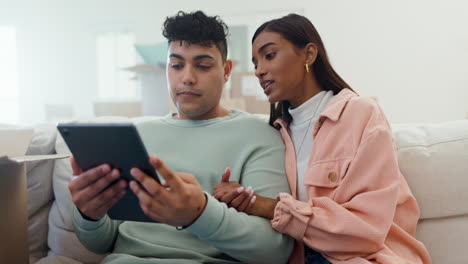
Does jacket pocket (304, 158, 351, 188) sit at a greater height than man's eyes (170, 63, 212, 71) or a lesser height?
lesser

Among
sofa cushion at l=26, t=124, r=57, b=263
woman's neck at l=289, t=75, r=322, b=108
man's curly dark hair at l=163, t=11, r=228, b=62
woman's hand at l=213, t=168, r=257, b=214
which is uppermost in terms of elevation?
man's curly dark hair at l=163, t=11, r=228, b=62

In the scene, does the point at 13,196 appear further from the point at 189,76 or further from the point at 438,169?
the point at 438,169

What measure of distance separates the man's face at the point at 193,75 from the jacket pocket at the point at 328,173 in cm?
35

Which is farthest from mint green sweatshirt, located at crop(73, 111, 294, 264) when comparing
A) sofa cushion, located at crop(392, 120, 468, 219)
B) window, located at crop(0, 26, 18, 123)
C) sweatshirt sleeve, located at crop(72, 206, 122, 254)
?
window, located at crop(0, 26, 18, 123)

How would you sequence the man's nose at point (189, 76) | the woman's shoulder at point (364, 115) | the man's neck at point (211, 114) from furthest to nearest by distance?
the man's neck at point (211, 114), the man's nose at point (189, 76), the woman's shoulder at point (364, 115)

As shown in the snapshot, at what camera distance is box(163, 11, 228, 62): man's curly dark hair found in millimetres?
1034

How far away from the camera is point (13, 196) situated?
0.86 meters

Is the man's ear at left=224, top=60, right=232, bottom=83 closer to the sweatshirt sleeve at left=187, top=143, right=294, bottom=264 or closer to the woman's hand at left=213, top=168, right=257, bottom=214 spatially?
the sweatshirt sleeve at left=187, top=143, right=294, bottom=264

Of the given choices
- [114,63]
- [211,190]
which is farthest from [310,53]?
[114,63]

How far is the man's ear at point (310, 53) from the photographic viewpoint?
1.08m

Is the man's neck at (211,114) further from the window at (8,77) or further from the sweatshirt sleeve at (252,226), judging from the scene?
the window at (8,77)

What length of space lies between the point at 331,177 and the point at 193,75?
0.44m

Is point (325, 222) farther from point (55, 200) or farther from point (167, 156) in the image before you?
point (55, 200)

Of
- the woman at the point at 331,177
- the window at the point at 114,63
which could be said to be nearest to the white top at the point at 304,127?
the woman at the point at 331,177
